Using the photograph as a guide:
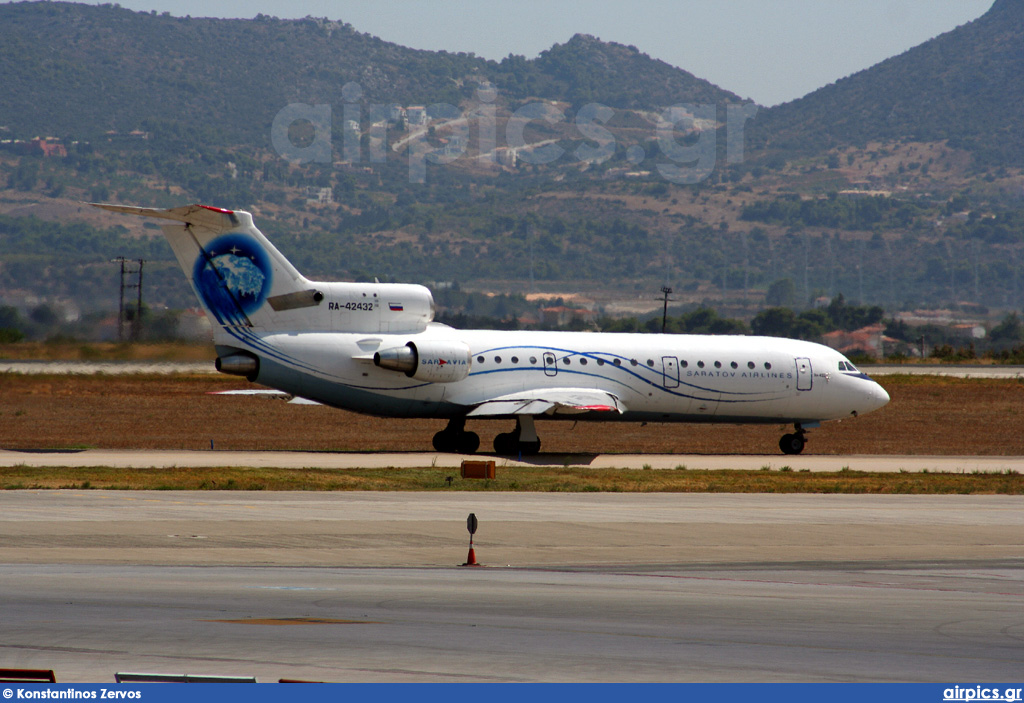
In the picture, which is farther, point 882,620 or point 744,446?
point 744,446

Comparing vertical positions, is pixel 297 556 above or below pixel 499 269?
below

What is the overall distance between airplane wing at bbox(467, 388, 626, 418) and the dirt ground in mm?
3426

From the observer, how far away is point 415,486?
25422mm

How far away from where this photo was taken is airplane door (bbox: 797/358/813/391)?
3597cm

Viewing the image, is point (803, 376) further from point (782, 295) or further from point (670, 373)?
point (782, 295)

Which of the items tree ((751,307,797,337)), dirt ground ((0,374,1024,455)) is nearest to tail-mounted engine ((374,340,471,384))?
dirt ground ((0,374,1024,455))

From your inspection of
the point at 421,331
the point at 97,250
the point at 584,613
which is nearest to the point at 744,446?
the point at 421,331

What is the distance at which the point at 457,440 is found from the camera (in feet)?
111

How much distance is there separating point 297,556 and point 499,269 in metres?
169

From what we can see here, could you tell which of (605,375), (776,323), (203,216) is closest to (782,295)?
(776,323)

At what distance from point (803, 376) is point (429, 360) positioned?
1224 cm

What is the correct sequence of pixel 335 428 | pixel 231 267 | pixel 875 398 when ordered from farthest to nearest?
pixel 335 428 < pixel 875 398 < pixel 231 267
